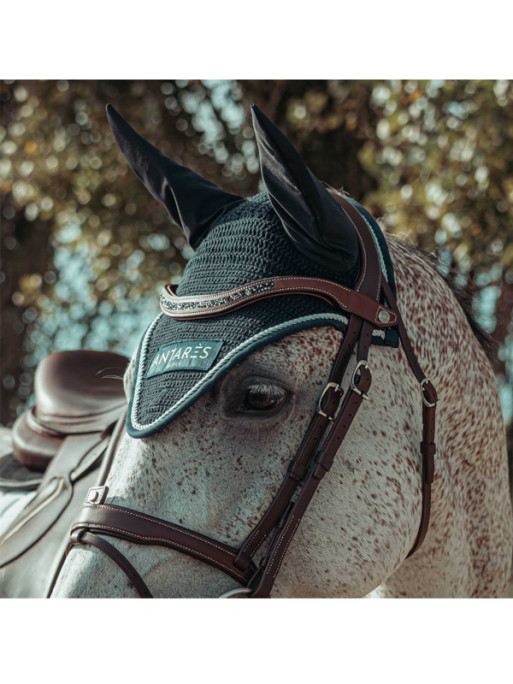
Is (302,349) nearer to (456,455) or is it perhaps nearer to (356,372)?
(356,372)

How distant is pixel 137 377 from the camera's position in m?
1.33

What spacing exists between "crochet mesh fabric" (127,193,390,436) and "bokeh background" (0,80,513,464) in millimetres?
2722

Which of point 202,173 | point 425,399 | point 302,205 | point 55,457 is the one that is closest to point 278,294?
point 302,205

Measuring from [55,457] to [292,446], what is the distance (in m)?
1.16

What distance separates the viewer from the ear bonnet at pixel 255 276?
1.22m

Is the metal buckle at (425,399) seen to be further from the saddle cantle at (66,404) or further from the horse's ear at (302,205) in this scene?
the saddle cantle at (66,404)

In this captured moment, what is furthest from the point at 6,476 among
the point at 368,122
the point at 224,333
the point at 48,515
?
the point at 368,122

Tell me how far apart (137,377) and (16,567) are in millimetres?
882

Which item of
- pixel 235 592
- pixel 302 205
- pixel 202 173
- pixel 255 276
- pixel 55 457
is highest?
pixel 202 173

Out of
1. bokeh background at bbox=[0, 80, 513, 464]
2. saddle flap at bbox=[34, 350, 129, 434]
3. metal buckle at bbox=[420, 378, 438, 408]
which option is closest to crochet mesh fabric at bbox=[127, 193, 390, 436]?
metal buckle at bbox=[420, 378, 438, 408]

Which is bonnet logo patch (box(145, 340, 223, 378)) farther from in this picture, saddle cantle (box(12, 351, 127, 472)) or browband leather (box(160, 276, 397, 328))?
saddle cantle (box(12, 351, 127, 472))

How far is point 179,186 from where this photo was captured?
1567 millimetres

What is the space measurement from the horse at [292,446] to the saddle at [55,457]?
17.0 inches

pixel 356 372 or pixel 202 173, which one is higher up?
pixel 202 173
